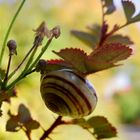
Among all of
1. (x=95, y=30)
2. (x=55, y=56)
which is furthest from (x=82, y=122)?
(x=55, y=56)

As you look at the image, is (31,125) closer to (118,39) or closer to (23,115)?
(23,115)

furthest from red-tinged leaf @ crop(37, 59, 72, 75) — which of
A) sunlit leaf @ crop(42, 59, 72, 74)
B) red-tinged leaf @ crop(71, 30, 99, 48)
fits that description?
red-tinged leaf @ crop(71, 30, 99, 48)

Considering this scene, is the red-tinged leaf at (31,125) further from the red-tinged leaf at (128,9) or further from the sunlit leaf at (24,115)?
the red-tinged leaf at (128,9)

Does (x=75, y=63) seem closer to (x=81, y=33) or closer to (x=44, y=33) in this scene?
(x=44, y=33)

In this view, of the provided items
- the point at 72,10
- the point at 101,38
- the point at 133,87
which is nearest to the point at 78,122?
the point at 101,38

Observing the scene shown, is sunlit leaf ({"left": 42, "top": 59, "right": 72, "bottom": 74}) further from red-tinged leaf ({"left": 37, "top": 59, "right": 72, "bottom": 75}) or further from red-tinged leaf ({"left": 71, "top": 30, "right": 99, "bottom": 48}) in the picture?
red-tinged leaf ({"left": 71, "top": 30, "right": 99, "bottom": 48})

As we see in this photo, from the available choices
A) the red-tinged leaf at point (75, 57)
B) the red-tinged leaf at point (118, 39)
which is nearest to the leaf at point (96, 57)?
the red-tinged leaf at point (75, 57)
